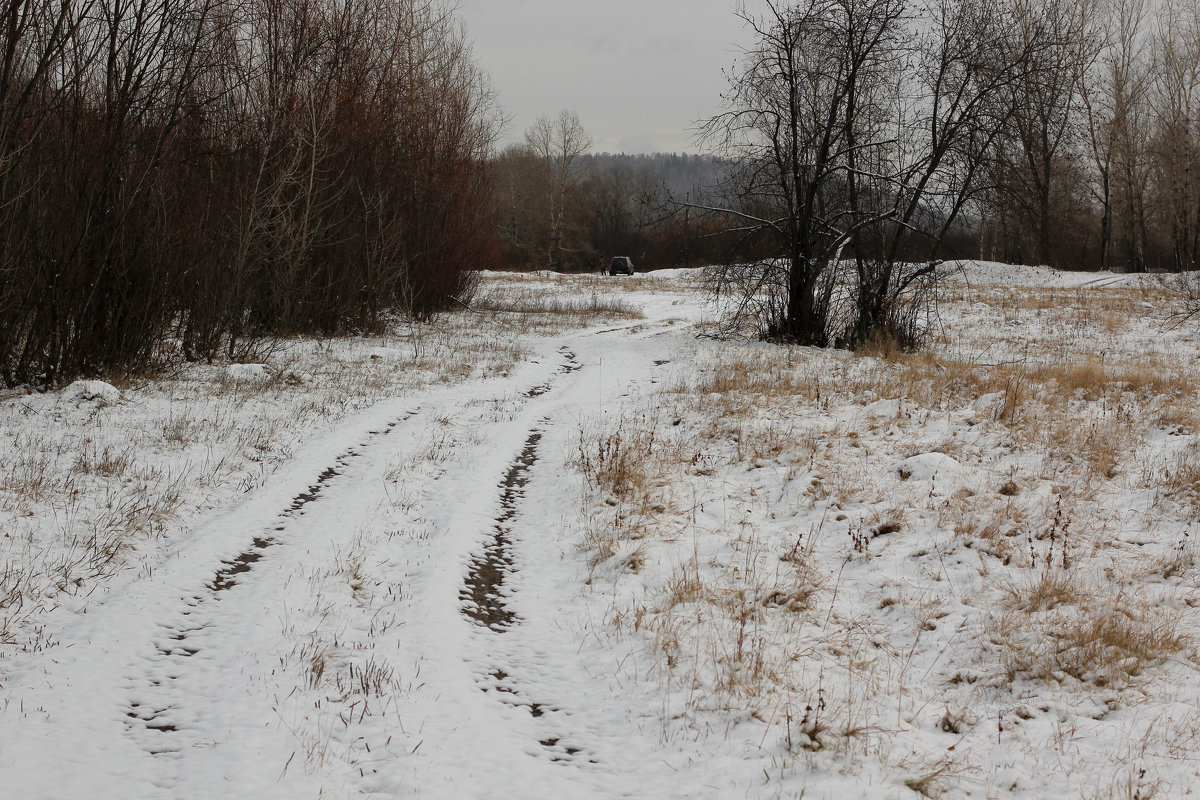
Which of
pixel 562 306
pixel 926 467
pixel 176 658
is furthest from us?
pixel 562 306

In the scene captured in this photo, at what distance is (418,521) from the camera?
5.77 m

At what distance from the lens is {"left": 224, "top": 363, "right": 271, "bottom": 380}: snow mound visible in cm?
1045

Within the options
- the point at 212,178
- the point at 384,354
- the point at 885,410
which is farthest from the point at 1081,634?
the point at 212,178

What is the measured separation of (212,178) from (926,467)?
12.2 m

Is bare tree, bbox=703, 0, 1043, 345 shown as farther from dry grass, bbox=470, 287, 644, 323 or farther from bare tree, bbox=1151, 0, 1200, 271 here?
bare tree, bbox=1151, 0, 1200, 271

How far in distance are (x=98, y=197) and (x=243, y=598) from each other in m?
7.75

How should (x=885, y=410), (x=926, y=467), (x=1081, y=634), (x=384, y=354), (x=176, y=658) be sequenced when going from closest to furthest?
(x=176, y=658) → (x=1081, y=634) → (x=926, y=467) → (x=885, y=410) → (x=384, y=354)

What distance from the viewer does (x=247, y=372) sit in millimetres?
10719

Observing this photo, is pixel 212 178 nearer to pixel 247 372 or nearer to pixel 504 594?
pixel 247 372

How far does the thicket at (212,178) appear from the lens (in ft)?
29.0

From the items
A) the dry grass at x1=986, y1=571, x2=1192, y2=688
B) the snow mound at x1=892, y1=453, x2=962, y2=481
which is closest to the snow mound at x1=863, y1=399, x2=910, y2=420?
the snow mound at x1=892, y1=453, x2=962, y2=481

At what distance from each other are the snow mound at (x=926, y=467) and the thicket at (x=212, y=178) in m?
9.78

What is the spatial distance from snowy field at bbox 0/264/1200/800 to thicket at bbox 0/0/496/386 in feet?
5.88

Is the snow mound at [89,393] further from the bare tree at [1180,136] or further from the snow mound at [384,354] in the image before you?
the bare tree at [1180,136]
